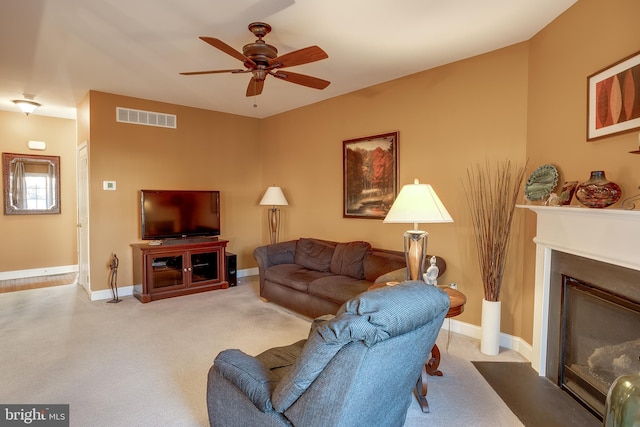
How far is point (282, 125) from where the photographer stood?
589 centimetres

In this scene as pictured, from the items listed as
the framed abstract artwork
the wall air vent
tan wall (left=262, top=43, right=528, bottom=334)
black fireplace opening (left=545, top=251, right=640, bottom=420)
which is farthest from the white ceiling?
black fireplace opening (left=545, top=251, right=640, bottom=420)

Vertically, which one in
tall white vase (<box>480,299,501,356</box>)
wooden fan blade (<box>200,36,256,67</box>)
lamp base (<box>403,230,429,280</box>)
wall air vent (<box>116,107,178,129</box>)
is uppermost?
wall air vent (<box>116,107,178,129</box>)

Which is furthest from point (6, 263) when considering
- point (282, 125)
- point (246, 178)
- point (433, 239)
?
point (433, 239)

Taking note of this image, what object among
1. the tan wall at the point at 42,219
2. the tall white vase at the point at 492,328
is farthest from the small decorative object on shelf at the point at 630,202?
the tan wall at the point at 42,219

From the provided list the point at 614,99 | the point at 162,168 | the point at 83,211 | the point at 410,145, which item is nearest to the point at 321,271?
the point at 410,145

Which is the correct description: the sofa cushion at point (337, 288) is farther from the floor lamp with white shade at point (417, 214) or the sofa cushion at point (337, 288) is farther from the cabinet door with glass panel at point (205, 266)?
the cabinet door with glass panel at point (205, 266)

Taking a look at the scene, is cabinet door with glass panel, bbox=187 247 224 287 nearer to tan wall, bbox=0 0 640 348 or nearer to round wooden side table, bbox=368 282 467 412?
tan wall, bbox=0 0 640 348

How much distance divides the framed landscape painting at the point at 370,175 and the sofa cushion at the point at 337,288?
975 millimetres

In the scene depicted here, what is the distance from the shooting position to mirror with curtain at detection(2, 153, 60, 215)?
583 cm

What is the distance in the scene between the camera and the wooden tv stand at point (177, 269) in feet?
15.2

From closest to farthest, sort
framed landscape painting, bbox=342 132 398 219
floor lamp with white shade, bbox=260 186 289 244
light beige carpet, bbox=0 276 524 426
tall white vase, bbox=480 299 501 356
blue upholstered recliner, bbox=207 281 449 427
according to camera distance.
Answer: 1. blue upholstered recliner, bbox=207 281 449 427
2. light beige carpet, bbox=0 276 524 426
3. tall white vase, bbox=480 299 501 356
4. framed landscape painting, bbox=342 132 398 219
5. floor lamp with white shade, bbox=260 186 289 244

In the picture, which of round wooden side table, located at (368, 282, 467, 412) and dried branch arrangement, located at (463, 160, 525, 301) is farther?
dried branch arrangement, located at (463, 160, 525, 301)

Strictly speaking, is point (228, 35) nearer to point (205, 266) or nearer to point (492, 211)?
point (492, 211)

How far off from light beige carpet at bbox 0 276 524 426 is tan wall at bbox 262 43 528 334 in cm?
89
